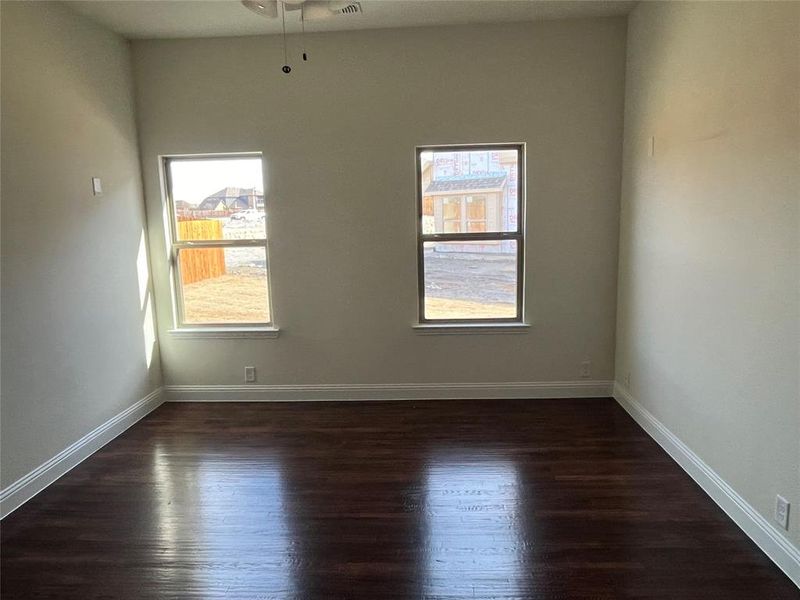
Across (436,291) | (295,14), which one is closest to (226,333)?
(436,291)

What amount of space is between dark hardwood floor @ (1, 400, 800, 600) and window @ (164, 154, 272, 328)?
1003 mm

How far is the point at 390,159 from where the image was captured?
12.0ft

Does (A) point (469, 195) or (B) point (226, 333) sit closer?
(A) point (469, 195)

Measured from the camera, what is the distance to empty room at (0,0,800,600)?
2.05 m

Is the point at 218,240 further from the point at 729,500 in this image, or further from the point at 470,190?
the point at 729,500

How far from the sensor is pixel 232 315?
4000 mm

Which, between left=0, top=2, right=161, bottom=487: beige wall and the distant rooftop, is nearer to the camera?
left=0, top=2, right=161, bottom=487: beige wall

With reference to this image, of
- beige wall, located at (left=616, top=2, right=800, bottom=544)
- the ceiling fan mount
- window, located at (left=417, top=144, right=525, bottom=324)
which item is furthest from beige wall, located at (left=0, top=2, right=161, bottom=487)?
beige wall, located at (left=616, top=2, right=800, bottom=544)

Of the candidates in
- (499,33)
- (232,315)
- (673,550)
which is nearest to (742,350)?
(673,550)

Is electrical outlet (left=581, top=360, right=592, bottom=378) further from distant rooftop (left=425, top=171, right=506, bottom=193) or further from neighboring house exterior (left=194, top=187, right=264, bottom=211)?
neighboring house exterior (left=194, top=187, right=264, bottom=211)

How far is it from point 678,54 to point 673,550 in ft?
8.60

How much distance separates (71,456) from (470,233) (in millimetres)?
3098

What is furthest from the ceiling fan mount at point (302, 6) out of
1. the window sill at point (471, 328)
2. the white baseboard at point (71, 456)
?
the white baseboard at point (71, 456)

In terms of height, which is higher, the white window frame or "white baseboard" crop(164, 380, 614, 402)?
the white window frame
